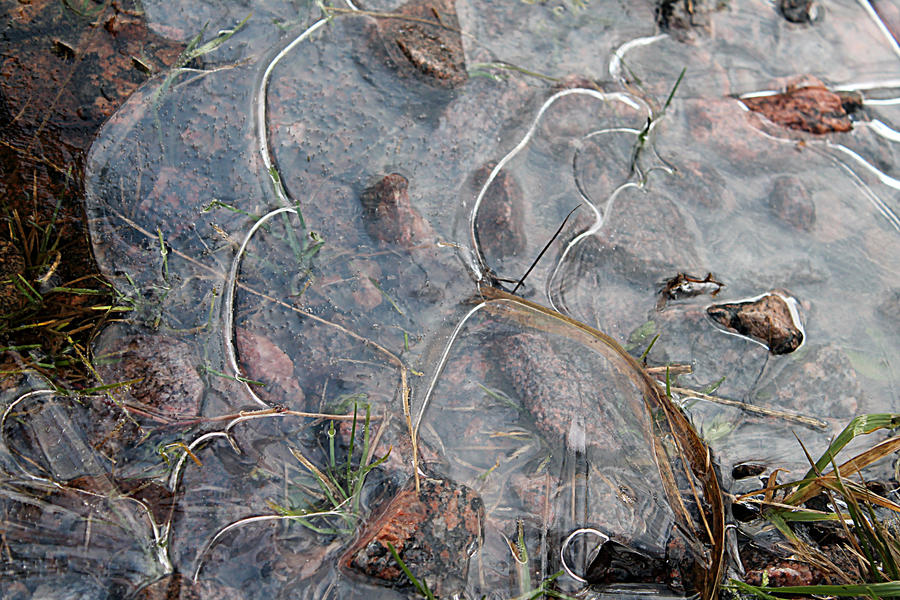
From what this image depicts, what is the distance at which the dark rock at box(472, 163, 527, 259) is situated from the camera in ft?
7.18

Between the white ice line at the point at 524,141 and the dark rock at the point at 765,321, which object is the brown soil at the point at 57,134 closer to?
the white ice line at the point at 524,141

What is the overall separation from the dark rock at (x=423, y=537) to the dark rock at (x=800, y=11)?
255cm

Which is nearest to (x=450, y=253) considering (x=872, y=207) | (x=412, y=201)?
(x=412, y=201)

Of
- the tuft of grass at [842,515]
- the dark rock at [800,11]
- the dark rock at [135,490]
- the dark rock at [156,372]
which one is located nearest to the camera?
the tuft of grass at [842,515]

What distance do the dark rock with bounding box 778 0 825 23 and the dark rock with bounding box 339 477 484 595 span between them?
8.36ft

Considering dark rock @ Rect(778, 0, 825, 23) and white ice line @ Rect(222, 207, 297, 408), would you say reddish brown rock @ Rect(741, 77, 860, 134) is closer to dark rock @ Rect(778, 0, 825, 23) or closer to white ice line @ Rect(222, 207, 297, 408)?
dark rock @ Rect(778, 0, 825, 23)

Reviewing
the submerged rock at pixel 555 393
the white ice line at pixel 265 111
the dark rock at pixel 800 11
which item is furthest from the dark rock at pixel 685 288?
the dark rock at pixel 800 11

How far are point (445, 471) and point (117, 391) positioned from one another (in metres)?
0.97

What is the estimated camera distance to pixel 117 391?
1815mm

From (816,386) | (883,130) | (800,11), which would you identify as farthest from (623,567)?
(800,11)

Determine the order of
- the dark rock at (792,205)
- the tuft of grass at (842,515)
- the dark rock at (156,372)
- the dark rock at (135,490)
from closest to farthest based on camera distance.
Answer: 1. the tuft of grass at (842,515)
2. the dark rock at (135,490)
3. the dark rock at (156,372)
4. the dark rock at (792,205)

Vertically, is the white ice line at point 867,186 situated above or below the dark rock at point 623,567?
above

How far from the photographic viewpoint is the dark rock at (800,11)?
2.80m

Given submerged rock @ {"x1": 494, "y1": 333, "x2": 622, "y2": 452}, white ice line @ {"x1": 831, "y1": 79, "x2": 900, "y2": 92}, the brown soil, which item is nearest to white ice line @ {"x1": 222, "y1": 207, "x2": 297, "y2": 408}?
the brown soil
